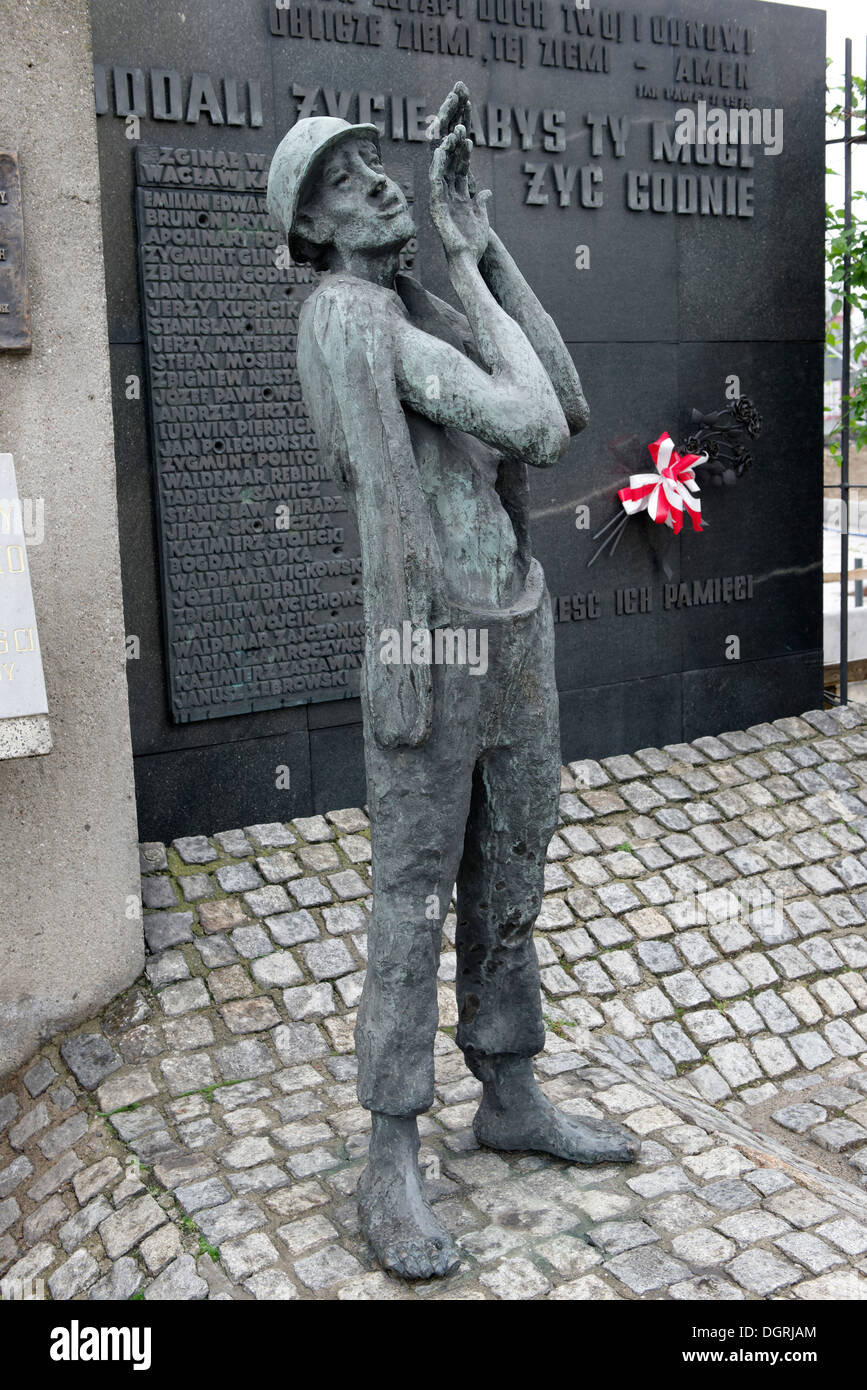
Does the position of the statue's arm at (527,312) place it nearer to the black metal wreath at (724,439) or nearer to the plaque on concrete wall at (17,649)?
the plaque on concrete wall at (17,649)

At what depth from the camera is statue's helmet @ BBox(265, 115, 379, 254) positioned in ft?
10.4

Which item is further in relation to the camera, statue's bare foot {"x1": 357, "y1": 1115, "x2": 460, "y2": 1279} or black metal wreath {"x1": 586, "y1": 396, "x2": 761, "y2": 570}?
black metal wreath {"x1": 586, "y1": 396, "x2": 761, "y2": 570}

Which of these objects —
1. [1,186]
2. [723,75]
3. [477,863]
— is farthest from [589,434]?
[477,863]

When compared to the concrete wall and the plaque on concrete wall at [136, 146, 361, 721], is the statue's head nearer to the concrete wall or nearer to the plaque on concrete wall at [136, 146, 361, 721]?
the concrete wall

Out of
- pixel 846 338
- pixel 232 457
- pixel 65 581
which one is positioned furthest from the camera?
pixel 846 338

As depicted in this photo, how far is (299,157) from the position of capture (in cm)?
318

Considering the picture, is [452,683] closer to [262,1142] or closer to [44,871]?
[262,1142]

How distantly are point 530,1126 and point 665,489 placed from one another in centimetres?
398

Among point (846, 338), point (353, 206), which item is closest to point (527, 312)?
point (353, 206)

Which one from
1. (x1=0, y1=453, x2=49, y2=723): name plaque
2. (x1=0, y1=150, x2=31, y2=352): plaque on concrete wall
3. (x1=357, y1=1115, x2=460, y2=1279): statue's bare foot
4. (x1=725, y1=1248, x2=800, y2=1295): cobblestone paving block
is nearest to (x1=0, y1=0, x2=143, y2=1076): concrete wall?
(x1=0, y1=150, x2=31, y2=352): plaque on concrete wall

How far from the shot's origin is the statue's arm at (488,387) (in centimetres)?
315

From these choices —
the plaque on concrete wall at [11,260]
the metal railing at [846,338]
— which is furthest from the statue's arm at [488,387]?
the metal railing at [846,338]

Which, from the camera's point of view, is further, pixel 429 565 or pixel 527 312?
pixel 527 312

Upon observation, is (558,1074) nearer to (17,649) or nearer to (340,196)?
(17,649)
